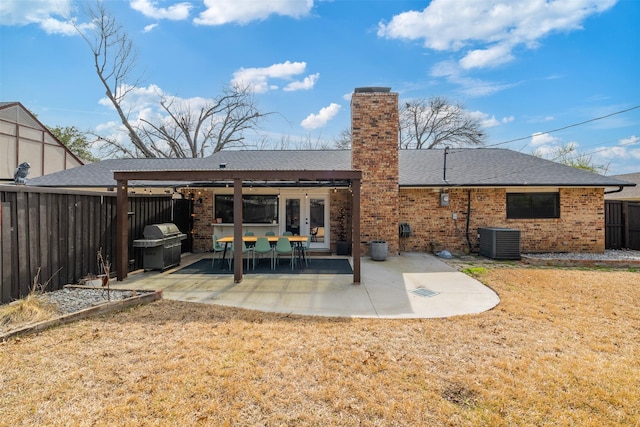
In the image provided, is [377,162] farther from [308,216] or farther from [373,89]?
[308,216]

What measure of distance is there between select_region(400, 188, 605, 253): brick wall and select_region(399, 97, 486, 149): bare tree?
17104 millimetres

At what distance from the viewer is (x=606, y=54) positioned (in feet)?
35.9

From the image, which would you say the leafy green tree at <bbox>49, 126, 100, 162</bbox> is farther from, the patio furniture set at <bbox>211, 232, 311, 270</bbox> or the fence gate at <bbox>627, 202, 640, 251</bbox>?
the fence gate at <bbox>627, 202, 640, 251</bbox>

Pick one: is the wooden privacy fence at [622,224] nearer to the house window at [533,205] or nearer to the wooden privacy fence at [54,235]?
the house window at [533,205]

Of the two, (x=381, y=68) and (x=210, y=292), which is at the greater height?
(x=381, y=68)

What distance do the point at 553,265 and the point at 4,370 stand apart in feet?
38.4

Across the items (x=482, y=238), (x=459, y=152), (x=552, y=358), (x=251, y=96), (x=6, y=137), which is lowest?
(x=552, y=358)

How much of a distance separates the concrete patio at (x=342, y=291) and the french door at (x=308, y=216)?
3.67 m

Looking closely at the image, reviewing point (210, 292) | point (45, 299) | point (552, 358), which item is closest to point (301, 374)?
point (552, 358)

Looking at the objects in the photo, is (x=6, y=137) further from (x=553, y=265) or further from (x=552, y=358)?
(x=553, y=265)

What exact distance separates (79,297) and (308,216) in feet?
25.1

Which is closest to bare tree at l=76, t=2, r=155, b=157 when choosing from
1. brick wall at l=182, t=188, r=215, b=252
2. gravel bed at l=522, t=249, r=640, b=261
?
brick wall at l=182, t=188, r=215, b=252

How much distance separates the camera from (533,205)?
35.3ft

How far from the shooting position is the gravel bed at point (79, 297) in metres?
4.68
